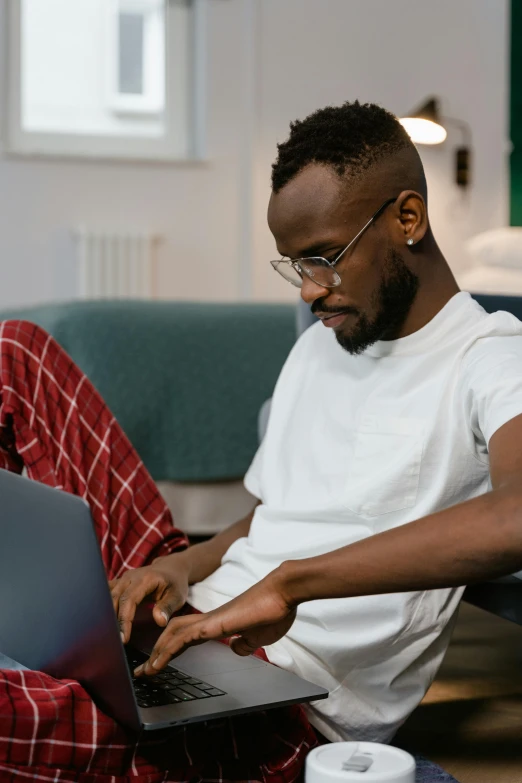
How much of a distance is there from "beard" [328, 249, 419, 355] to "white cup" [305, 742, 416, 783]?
441mm

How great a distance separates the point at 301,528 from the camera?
3.83 ft

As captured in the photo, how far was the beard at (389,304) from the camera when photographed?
3.64 feet

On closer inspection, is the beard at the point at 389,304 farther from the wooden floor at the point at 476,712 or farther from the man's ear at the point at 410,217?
the wooden floor at the point at 476,712

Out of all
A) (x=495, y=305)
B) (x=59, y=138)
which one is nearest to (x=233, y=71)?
(x=59, y=138)

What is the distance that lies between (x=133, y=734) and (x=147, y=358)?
154 centimetres

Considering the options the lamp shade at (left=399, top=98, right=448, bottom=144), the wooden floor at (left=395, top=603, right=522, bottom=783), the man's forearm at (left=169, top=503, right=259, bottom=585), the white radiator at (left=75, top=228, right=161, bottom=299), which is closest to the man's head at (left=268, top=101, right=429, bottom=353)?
the man's forearm at (left=169, top=503, right=259, bottom=585)

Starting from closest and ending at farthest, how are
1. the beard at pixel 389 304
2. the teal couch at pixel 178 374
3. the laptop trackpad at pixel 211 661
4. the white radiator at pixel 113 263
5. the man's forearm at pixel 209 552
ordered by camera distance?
1. the laptop trackpad at pixel 211 661
2. the beard at pixel 389 304
3. the man's forearm at pixel 209 552
4. the teal couch at pixel 178 374
5. the white radiator at pixel 113 263

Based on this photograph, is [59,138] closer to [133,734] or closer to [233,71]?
[233,71]

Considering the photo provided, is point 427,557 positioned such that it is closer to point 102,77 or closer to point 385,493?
point 385,493

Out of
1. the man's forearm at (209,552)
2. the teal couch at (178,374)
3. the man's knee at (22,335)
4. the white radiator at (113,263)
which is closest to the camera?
the man's forearm at (209,552)

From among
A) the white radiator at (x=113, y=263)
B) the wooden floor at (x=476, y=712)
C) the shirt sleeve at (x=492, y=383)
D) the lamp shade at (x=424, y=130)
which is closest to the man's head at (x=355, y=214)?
the shirt sleeve at (x=492, y=383)

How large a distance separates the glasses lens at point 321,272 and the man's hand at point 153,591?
38 cm

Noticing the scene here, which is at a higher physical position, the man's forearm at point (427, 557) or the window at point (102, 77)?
the window at point (102, 77)

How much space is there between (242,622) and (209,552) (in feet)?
1.41
